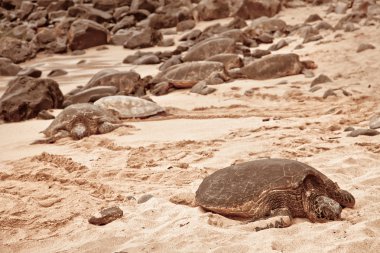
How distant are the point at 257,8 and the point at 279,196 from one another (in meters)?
14.3

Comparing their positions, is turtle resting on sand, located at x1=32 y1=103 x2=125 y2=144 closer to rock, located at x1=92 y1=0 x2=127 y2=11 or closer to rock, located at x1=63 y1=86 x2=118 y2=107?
rock, located at x1=63 y1=86 x2=118 y2=107

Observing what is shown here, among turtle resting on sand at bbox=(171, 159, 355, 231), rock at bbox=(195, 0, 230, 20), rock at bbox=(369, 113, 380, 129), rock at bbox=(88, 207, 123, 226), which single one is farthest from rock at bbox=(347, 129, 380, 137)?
rock at bbox=(195, 0, 230, 20)

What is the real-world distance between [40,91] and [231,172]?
509cm

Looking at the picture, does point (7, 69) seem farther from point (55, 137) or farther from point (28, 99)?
point (55, 137)

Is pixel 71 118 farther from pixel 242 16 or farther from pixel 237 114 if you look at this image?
pixel 242 16

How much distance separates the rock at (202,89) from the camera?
738 centimetres

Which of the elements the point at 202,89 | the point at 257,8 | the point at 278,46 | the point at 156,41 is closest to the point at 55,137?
the point at 202,89

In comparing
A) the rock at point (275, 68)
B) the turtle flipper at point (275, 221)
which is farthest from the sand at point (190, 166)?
the rock at point (275, 68)

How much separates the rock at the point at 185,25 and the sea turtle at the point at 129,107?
10.5 metres

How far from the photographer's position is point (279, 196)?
107 inches

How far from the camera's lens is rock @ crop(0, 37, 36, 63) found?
14148mm

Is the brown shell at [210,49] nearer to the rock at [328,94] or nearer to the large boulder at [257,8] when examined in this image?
the rock at [328,94]

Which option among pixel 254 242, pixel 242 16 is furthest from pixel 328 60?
pixel 242 16

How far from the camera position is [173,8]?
61.4 feet
